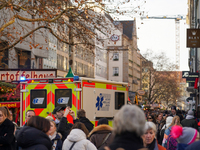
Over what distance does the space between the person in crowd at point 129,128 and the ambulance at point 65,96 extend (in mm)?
9116

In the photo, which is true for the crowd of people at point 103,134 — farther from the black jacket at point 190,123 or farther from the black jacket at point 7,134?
the black jacket at point 190,123

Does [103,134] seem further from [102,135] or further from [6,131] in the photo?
[6,131]

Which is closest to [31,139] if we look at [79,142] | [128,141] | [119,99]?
[79,142]

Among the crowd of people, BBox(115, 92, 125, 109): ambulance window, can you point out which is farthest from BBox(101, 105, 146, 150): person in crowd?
BBox(115, 92, 125, 109): ambulance window

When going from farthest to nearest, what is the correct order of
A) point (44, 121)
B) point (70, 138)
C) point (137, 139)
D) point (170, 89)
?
point (170, 89), point (70, 138), point (44, 121), point (137, 139)

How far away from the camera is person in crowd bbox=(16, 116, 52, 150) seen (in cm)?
463

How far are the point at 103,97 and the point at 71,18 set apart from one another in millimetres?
3620

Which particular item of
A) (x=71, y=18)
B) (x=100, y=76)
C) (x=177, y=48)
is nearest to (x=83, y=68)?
(x=100, y=76)

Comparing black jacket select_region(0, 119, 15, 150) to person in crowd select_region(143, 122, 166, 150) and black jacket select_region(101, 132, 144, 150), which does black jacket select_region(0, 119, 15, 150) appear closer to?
person in crowd select_region(143, 122, 166, 150)

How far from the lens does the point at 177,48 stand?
575 ft

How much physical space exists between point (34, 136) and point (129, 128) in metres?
1.92

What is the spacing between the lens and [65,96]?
12.5 metres

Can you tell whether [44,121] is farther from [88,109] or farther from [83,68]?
[83,68]

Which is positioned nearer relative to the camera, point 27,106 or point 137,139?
point 137,139
